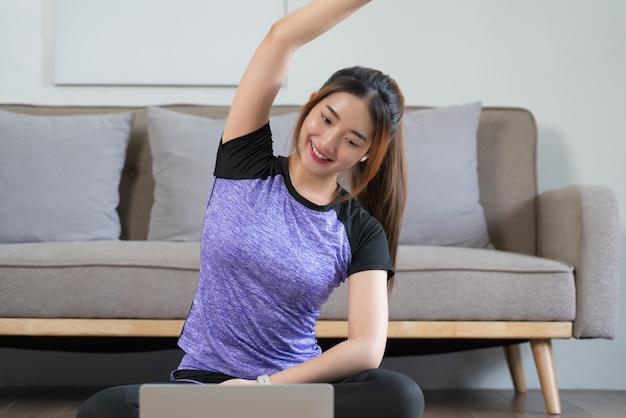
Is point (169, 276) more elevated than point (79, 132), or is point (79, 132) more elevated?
point (79, 132)

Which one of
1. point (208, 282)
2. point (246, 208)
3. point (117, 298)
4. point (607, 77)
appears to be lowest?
point (117, 298)

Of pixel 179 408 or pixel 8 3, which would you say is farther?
pixel 8 3

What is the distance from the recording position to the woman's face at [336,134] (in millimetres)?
1320

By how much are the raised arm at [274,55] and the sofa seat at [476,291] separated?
3.15 feet

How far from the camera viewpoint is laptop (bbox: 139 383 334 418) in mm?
942

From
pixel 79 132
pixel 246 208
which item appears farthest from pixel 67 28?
pixel 246 208

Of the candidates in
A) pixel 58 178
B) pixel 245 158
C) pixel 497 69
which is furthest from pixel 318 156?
pixel 497 69

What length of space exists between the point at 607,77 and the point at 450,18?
64 centimetres

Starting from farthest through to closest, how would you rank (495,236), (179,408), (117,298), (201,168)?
(495,236) → (201,168) → (117,298) → (179,408)

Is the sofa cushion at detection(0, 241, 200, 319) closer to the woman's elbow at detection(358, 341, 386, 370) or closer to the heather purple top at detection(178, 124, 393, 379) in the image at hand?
the heather purple top at detection(178, 124, 393, 379)

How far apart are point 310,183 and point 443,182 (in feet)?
4.61

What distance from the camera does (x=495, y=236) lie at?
286 cm

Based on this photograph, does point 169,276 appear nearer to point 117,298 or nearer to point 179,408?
point 117,298

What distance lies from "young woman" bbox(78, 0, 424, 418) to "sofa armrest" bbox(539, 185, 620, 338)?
114cm
